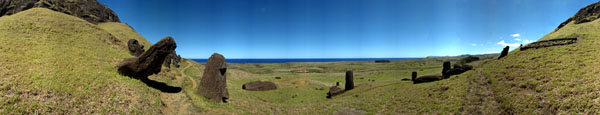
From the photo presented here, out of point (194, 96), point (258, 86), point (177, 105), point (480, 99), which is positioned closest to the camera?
point (177, 105)

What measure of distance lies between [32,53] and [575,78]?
3326 cm

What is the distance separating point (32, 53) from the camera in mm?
12711

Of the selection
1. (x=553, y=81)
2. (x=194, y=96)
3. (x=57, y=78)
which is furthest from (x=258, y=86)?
(x=553, y=81)

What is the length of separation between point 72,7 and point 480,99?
80131mm

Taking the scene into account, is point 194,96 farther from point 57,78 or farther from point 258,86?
point 258,86

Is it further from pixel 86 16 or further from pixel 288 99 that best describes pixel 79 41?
pixel 86 16

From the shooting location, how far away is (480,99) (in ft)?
43.5

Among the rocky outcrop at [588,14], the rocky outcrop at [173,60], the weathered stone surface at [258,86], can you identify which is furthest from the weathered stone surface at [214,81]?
the rocky outcrop at [588,14]

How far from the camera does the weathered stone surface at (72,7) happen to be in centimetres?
3991

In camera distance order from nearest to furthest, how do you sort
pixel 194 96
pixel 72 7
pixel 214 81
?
pixel 194 96
pixel 214 81
pixel 72 7

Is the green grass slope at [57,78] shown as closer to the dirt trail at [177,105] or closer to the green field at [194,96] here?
the green field at [194,96]

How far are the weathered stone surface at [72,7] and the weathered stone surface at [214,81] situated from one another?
52409mm

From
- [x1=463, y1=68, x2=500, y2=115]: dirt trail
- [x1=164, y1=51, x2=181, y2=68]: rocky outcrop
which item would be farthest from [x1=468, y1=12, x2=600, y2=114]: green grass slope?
[x1=164, y1=51, x2=181, y2=68]: rocky outcrop

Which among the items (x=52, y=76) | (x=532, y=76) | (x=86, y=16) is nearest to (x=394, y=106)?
(x=532, y=76)
